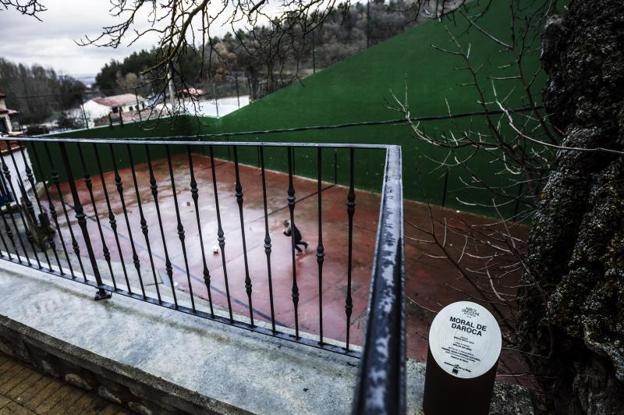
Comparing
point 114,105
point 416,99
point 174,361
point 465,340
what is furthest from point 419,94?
point 114,105

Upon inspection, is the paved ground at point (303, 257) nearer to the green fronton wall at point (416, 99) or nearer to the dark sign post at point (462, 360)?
the green fronton wall at point (416, 99)

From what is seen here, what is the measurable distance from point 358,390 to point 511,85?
276 inches

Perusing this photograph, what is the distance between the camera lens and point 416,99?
24.0 ft

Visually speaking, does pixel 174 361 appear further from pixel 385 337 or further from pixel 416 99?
pixel 416 99

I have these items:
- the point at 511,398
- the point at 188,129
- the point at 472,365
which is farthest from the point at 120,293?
the point at 188,129

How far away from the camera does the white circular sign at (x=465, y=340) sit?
1600mm

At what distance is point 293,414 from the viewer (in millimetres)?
1701

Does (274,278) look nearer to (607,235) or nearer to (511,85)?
(607,235)

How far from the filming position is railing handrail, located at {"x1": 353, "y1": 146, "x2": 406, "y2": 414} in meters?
0.42

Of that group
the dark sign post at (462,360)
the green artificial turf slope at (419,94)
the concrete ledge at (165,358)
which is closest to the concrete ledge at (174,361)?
the concrete ledge at (165,358)

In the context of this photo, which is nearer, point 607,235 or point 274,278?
point 607,235

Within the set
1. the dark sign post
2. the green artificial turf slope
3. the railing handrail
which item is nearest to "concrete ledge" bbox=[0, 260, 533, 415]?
the dark sign post

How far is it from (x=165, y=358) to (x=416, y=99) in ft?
22.2

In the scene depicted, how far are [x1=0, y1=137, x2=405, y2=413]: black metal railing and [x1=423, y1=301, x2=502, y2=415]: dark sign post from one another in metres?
0.41
